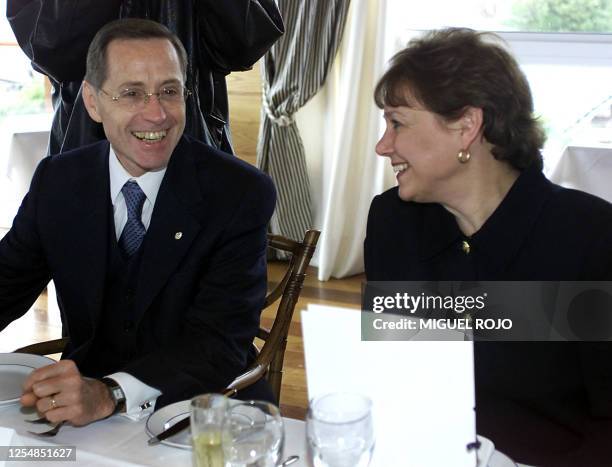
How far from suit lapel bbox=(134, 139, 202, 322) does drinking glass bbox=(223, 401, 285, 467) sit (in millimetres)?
883

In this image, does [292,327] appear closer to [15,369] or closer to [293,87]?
[293,87]

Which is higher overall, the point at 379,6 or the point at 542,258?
the point at 379,6

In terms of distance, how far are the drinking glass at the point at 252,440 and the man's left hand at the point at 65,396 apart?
42 centimetres

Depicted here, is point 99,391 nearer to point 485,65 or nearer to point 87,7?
point 485,65

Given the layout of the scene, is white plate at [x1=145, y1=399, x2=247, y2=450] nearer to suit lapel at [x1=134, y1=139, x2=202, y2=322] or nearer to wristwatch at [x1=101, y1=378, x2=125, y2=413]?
A: wristwatch at [x1=101, y1=378, x2=125, y2=413]

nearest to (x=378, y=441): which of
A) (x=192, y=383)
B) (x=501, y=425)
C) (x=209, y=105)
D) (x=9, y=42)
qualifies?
(x=501, y=425)

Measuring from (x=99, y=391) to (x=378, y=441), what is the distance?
54cm

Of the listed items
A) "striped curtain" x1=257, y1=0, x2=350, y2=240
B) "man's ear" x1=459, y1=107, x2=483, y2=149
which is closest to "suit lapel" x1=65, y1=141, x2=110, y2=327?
"man's ear" x1=459, y1=107, x2=483, y2=149

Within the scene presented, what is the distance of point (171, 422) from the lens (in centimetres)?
135

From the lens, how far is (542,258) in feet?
5.70
